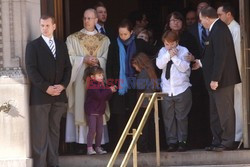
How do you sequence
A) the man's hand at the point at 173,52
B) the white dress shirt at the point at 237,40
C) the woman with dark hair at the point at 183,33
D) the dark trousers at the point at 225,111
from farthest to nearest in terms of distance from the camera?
the woman with dark hair at the point at 183,33, the white dress shirt at the point at 237,40, the man's hand at the point at 173,52, the dark trousers at the point at 225,111

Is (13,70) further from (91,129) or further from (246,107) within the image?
(246,107)

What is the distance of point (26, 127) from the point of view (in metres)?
10.2

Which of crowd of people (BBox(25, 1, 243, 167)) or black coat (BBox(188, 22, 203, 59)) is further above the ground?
black coat (BBox(188, 22, 203, 59))

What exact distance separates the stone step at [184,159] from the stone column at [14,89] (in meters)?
0.71

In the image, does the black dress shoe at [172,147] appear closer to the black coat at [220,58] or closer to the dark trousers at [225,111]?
the dark trousers at [225,111]

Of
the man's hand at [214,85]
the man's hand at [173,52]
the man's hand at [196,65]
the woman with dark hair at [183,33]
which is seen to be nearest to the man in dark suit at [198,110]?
the woman with dark hair at [183,33]

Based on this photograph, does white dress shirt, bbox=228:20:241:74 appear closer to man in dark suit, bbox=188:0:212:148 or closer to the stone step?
man in dark suit, bbox=188:0:212:148

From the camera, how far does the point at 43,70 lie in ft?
33.7

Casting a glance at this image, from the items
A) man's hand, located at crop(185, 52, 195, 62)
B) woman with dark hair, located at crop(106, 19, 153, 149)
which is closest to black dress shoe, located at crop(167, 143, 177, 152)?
woman with dark hair, located at crop(106, 19, 153, 149)

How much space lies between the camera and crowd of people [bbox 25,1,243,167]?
33.9 feet

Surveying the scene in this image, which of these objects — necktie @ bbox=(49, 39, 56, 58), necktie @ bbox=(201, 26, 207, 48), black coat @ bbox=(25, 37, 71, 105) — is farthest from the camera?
necktie @ bbox=(201, 26, 207, 48)

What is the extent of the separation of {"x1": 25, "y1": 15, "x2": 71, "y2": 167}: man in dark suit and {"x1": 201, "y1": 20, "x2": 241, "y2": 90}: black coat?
1767mm

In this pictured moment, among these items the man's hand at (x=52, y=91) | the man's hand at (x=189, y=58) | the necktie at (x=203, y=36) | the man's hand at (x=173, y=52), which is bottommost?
the man's hand at (x=52, y=91)

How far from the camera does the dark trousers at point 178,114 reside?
10.8 meters
